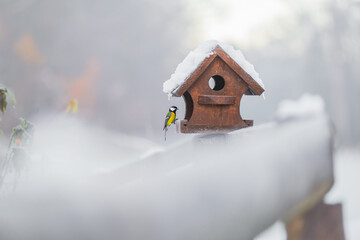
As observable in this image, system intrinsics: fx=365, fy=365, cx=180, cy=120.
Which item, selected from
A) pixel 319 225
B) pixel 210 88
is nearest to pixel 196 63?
pixel 210 88

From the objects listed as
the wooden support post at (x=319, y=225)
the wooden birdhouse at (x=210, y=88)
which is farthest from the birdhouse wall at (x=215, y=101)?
the wooden support post at (x=319, y=225)

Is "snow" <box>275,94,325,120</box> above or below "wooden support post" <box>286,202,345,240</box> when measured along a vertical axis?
above

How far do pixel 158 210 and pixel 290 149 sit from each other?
591mm

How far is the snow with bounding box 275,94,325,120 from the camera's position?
1.57m

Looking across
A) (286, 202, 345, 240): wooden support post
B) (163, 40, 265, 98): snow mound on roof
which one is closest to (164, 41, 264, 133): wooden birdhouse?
(163, 40, 265, 98): snow mound on roof

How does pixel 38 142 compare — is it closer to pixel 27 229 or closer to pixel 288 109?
pixel 27 229

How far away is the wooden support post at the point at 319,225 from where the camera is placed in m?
1.24

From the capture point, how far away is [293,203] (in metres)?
1.34

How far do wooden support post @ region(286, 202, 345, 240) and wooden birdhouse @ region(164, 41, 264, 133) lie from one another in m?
0.74

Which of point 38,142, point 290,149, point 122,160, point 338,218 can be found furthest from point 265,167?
point 38,142

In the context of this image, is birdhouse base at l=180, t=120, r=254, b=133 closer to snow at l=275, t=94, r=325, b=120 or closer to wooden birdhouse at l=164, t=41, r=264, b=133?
wooden birdhouse at l=164, t=41, r=264, b=133

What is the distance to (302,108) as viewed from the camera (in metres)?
1.68

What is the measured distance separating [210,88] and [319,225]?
2.74 ft

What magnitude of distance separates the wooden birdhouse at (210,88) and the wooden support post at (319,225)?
29.0 inches
